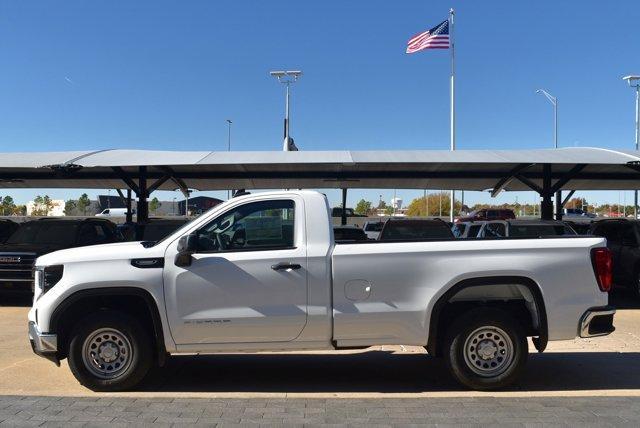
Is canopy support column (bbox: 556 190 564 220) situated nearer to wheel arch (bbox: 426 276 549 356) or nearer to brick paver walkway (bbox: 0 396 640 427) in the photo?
wheel arch (bbox: 426 276 549 356)

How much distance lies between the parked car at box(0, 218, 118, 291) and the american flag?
65.0 feet

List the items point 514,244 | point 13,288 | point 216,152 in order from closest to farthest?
point 514,244 → point 13,288 → point 216,152

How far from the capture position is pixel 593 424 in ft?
15.7

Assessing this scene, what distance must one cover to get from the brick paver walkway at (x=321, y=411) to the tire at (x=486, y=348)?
23 centimetres

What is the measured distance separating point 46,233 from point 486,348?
405 inches

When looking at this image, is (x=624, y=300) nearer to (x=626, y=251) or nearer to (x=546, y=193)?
(x=626, y=251)

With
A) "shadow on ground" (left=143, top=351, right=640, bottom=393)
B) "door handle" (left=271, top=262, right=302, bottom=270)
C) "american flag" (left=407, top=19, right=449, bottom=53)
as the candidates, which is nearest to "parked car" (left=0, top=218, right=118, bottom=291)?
"shadow on ground" (left=143, top=351, right=640, bottom=393)

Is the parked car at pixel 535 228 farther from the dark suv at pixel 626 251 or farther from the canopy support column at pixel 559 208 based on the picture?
the canopy support column at pixel 559 208

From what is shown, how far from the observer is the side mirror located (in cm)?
537

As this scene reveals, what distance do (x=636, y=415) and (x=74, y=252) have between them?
215 inches

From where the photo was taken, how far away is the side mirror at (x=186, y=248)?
5371 mm

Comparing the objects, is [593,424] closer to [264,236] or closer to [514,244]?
[514,244]

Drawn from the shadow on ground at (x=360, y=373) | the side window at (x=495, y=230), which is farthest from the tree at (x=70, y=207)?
the shadow on ground at (x=360, y=373)

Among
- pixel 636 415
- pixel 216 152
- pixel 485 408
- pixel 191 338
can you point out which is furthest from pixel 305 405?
pixel 216 152
